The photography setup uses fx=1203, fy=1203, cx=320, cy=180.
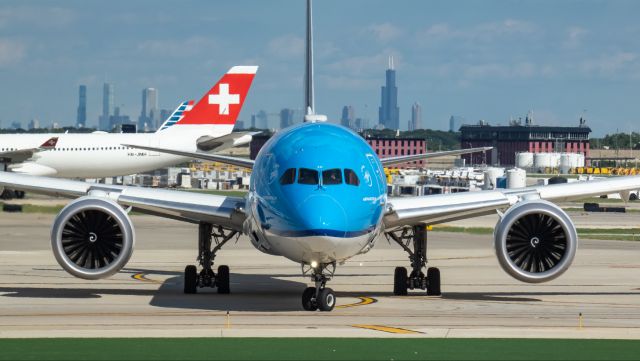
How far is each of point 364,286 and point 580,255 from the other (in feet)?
51.1

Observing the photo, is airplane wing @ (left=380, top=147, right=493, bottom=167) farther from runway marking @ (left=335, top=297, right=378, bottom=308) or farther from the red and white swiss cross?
the red and white swiss cross

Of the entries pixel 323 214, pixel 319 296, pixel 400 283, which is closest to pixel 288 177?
pixel 323 214

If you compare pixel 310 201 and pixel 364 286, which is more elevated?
pixel 310 201

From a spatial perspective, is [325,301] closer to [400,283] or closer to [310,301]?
[310,301]

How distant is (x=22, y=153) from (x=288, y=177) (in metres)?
59.6

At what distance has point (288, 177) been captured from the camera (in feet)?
76.5

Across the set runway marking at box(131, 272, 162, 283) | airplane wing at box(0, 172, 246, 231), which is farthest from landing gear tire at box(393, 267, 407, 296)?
runway marking at box(131, 272, 162, 283)

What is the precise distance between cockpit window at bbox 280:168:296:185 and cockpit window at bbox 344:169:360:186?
1.01m

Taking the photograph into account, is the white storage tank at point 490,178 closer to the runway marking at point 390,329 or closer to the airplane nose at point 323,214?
the airplane nose at point 323,214

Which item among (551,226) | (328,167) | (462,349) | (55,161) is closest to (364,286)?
(551,226)

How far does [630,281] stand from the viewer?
33781 mm

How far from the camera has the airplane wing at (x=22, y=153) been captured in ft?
262

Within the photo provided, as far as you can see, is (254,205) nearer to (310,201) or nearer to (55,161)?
(310,201)

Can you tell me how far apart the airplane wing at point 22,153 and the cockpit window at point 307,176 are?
59380mm
